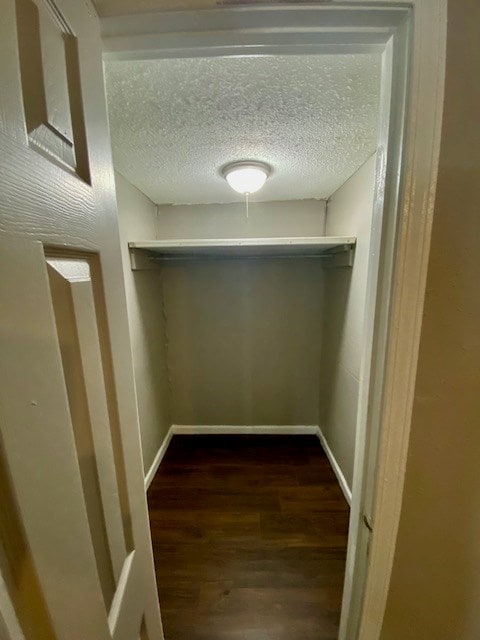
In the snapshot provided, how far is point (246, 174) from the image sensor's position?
136 cm

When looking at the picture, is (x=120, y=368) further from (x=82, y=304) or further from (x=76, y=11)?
(x=76, y=11)

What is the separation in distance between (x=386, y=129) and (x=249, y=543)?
73.6 inches

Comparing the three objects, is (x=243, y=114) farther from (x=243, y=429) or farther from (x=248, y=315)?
(x=243, y=429)

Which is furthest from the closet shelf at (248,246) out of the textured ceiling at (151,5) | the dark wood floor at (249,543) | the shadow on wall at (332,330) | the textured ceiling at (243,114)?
the dark wood floor at (249,543)

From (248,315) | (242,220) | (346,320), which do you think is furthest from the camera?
(248,315)

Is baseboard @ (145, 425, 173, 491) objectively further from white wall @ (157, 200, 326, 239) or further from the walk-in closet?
white wall @ (157, 200, 326, 239)

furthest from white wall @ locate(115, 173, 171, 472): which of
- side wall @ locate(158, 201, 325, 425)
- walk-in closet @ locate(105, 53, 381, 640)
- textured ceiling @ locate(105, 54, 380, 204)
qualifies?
textured ceiling @ locate(105, 54, 380, 204)

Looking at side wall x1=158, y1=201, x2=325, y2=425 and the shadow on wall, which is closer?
the shadow on wall

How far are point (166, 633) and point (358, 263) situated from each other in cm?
200

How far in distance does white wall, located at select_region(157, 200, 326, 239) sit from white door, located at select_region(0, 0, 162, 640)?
1.59m

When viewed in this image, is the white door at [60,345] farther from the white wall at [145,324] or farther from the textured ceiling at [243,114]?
the white wall at [145,324]

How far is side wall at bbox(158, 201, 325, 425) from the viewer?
205 centimetres

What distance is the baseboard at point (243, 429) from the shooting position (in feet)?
7.53

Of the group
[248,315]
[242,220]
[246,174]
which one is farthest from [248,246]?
[248,315]
